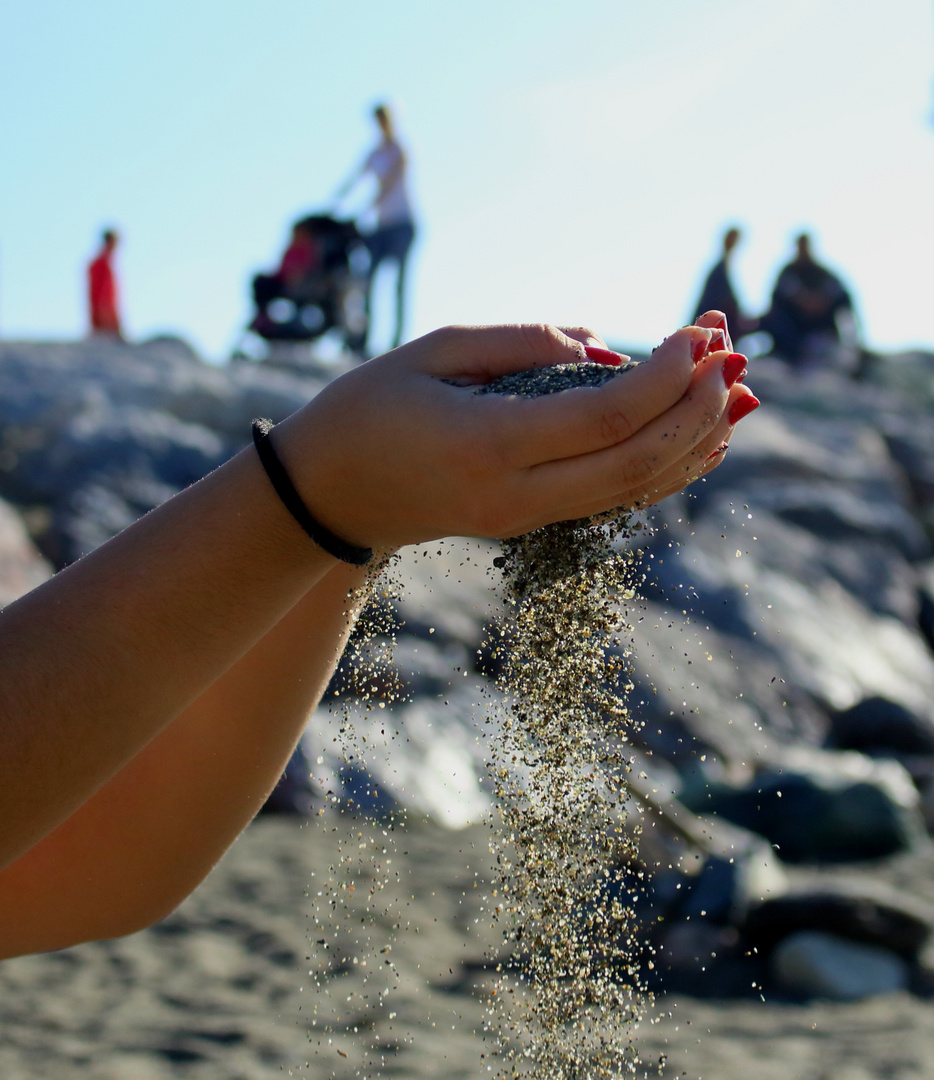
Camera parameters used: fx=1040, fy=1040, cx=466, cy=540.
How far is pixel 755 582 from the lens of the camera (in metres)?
7.78

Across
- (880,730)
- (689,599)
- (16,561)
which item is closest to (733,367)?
(16,561)

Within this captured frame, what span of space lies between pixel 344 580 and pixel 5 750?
1.56ft

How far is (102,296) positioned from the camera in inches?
375

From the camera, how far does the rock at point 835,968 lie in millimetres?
3584

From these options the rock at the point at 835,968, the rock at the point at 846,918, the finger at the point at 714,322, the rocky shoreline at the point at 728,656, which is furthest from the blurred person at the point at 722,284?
the finger at the point at 714,322

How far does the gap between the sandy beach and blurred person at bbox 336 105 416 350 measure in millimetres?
5523

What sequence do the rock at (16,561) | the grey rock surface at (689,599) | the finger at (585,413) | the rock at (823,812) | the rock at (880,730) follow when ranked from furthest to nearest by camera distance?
the rock at (880,730) → the rock at (16,561) → the grey rock surface at (689,599) → the rock at (823,812) → the finger at (585,413)

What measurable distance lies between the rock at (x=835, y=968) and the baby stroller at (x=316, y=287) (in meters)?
6.69

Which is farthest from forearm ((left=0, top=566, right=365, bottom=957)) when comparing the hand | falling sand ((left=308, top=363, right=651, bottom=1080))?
the hand

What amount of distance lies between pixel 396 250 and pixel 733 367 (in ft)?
25.4

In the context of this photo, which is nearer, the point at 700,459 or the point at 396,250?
the point at 700,459

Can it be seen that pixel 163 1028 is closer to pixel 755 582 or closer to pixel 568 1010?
pixel 568 1010

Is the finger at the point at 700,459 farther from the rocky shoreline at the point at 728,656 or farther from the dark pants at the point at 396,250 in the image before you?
the dark pants at the point at 396,250

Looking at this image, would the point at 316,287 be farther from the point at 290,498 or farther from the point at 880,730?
the point at 290,498
